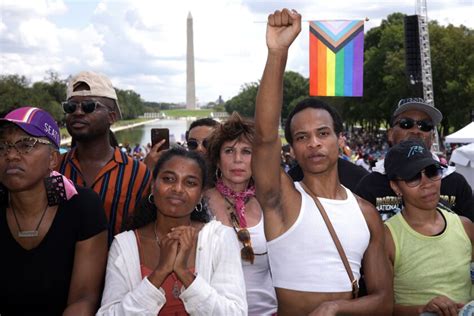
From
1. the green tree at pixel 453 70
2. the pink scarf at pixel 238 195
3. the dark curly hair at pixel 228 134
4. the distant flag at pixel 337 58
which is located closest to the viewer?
the pink scarf at pixel 238 195

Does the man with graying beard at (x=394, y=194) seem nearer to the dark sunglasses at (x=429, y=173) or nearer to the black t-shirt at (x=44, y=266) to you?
the dark sunglasses at (x=429, y=173)

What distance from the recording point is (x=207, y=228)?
9.56 feet

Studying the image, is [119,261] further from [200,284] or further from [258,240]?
[258,240]

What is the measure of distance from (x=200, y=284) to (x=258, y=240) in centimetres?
78

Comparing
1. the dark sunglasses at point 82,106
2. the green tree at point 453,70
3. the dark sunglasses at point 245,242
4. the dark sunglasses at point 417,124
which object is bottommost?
the dark sunglasses at point 245,242

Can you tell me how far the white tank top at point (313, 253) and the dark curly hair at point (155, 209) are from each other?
51 centimetres

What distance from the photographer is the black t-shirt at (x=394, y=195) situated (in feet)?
12.1

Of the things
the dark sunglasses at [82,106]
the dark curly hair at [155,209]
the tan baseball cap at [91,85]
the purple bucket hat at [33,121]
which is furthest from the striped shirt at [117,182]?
the purple bucket hat at [33,121]

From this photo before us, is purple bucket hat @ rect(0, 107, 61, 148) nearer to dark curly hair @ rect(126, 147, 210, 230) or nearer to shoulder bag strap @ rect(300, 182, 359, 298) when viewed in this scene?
dark curly hair @ rect(126, 147, 210, 230)

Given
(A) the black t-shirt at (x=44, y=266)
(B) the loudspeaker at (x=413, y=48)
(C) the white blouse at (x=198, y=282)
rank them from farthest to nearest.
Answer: (B) the loudspeaker at (x=413, y=48) < (A) the black t-shirt at (x=44, y=266) < (C) the white blouse at (x=198, y=282)

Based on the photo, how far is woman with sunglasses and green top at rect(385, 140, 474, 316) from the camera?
3.12 meters

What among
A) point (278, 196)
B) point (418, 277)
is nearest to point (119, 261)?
point (278, 196)

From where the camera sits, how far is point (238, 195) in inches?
143

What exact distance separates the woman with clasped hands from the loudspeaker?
21.9m
